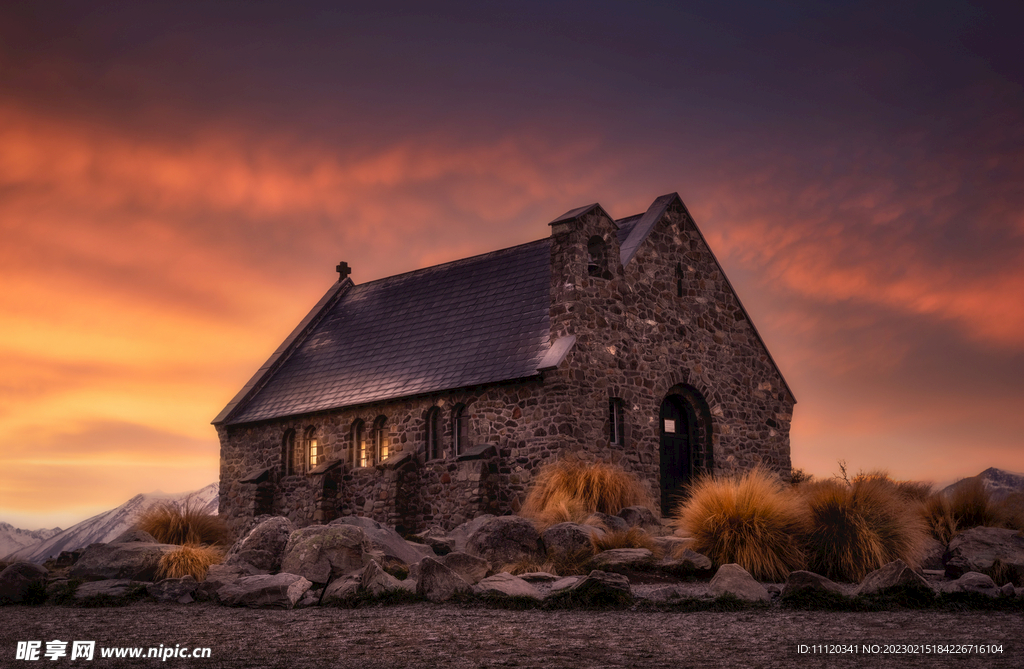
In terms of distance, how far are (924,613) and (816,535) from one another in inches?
154

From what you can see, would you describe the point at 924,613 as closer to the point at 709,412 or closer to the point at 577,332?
the point at 577,332

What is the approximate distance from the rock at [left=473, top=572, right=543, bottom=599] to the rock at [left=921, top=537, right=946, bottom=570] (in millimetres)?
7380

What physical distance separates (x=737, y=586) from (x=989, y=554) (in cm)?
517

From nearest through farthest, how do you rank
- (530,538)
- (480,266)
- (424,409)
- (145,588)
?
(145,588) < (530,538) < (424,409) < (480,266)

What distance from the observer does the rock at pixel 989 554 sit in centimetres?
1328

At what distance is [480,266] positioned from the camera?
28.0 meters

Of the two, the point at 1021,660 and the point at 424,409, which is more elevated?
the point at 424,409

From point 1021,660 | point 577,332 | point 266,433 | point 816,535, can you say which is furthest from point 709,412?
point 1021,660

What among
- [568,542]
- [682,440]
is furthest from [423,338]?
[568,542]

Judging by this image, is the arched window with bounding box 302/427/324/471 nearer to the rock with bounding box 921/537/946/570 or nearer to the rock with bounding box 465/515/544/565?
the rock with bounding box 465/515/544/565

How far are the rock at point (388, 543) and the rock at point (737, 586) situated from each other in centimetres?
509

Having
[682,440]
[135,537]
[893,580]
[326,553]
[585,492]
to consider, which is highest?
[682,440]

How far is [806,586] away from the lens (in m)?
10.9

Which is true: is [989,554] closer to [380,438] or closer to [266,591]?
[266,591]
